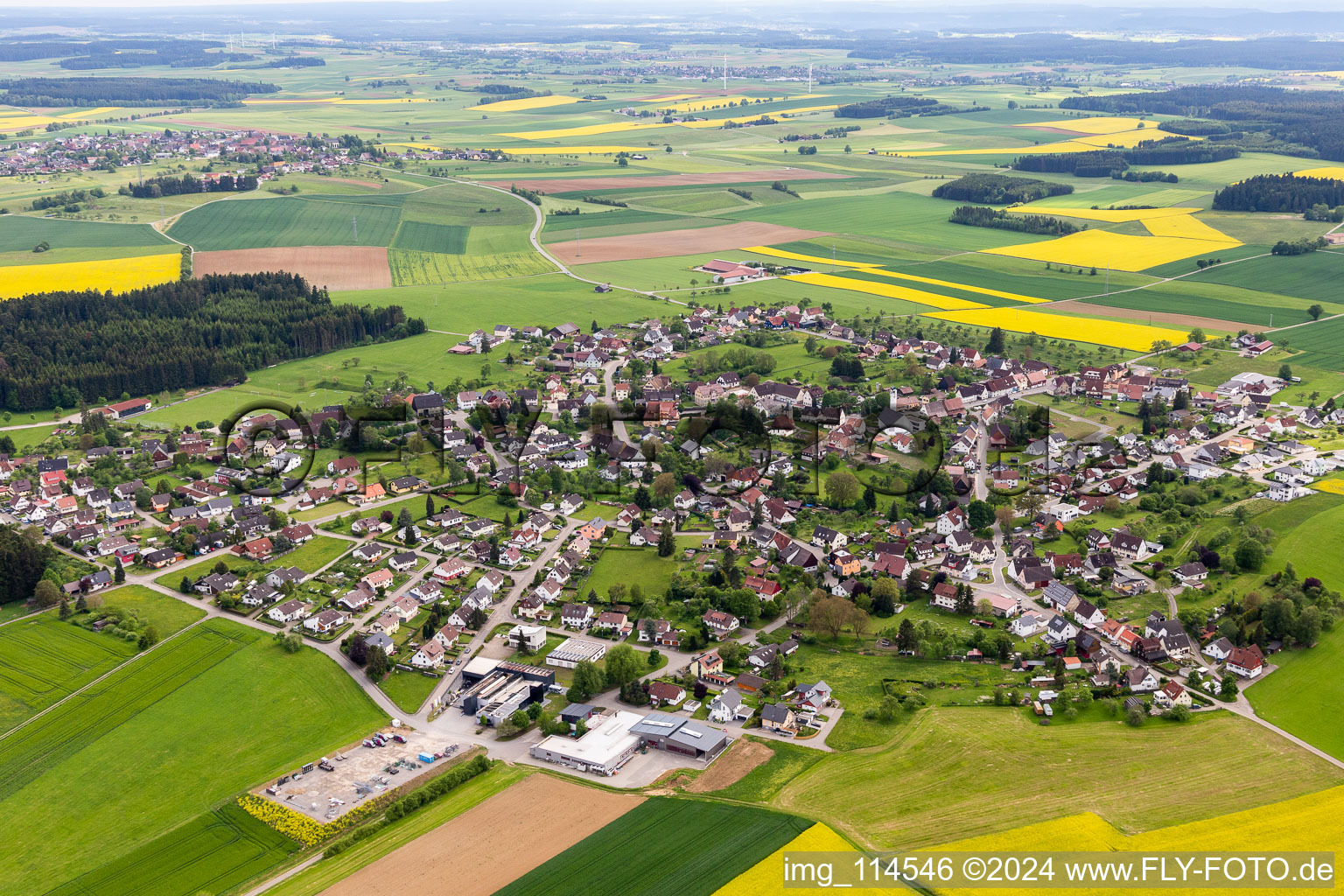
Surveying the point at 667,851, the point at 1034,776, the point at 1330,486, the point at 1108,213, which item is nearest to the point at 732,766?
the point at 667,851

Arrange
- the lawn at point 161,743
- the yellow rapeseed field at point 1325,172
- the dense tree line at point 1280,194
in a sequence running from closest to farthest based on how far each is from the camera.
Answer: the lawn at point 161,743 < the dense tree line at point 1280,194 < the yellow rapeseed field at point 1325,172

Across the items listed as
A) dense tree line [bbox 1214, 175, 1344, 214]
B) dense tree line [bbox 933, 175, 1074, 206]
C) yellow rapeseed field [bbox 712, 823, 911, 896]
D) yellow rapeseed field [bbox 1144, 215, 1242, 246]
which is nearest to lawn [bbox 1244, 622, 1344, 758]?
yellow rapeseed field [bbox 712, 823, 911, 896]

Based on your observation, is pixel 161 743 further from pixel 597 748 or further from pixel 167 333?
pixel 167 333

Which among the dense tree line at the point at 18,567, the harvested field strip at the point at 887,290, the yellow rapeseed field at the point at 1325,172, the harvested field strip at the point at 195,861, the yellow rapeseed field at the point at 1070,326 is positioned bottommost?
the harvested field strip at the point at 195,861

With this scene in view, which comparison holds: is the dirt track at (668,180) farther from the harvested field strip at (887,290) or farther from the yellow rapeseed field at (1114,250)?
the harvested field strip at (887,290)

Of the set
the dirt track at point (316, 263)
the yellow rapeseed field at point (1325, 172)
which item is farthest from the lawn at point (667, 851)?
the yellow rapeseed field at point (1325, 172)

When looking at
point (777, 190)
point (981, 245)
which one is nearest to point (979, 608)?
point (981, 245)

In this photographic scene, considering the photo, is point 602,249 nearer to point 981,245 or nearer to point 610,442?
point 981,245
